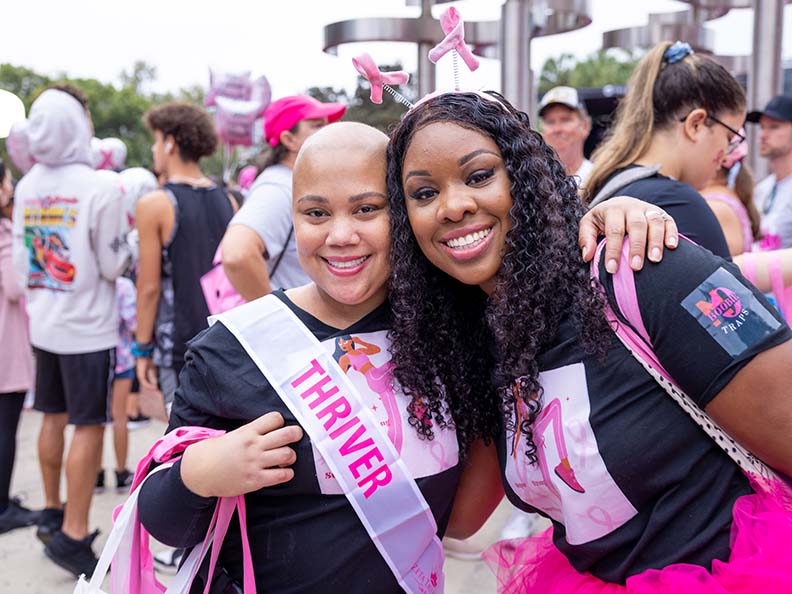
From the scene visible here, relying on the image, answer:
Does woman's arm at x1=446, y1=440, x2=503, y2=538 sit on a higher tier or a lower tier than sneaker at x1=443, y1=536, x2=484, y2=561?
higher

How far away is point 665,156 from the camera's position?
2182 mm

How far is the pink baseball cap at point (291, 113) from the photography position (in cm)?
333

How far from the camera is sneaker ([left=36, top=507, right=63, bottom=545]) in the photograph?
3756 mm

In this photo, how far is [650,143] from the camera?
7.26ft

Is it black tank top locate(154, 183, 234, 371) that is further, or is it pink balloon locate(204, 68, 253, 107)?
pink balloon locate(204, 68, 253, 107)

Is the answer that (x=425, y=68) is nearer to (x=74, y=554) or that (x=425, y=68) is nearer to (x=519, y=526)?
(x=519, y=526)

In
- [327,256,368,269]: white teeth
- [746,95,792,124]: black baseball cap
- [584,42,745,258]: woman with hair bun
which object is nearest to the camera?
[327,256,368,269]: white teeth

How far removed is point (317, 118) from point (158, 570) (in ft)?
7.71

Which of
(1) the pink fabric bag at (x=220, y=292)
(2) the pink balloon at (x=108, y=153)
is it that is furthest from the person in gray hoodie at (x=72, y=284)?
(2) the pink balloon at (x=108, y=153)

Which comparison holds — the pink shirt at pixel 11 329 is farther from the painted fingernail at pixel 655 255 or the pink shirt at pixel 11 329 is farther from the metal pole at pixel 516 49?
the painted fingernail at pixel 655 255

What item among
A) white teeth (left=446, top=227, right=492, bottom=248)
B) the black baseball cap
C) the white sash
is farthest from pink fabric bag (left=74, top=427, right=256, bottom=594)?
the black baseball cap

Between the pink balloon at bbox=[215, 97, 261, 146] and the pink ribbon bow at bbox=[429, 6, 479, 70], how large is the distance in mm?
4588

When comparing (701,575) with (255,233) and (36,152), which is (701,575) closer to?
(255,233)

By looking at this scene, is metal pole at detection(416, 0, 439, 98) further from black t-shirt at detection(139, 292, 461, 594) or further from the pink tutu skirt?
the pink tutu skirt
